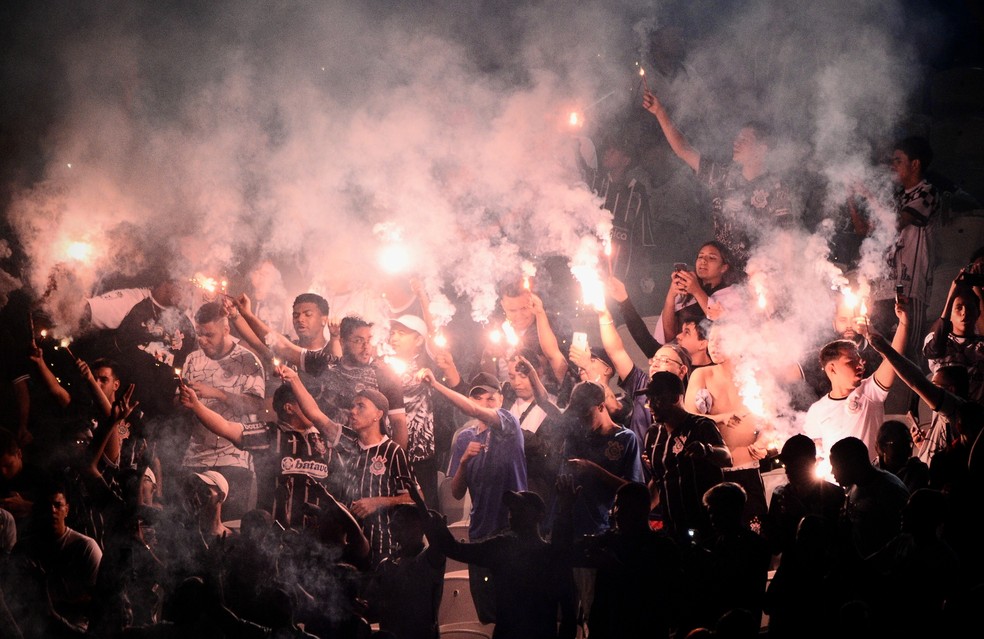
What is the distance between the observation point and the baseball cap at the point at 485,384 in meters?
6.68

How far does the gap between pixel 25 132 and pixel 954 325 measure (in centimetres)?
893

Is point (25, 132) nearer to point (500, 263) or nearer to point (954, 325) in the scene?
point (500, 263)

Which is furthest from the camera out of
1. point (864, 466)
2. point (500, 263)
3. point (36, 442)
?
point (500, 263)

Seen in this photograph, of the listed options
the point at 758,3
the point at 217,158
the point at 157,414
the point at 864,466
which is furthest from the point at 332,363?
the point at 758,3

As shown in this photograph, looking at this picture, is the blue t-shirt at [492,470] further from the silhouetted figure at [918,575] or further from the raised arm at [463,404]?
the silhouetted figure at [918,575]

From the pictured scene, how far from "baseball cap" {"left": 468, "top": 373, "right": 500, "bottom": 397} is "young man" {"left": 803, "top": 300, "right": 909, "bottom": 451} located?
2.46 metres

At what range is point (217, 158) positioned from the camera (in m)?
8.35

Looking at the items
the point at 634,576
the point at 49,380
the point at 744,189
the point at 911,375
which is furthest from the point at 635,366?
the point at 49,380

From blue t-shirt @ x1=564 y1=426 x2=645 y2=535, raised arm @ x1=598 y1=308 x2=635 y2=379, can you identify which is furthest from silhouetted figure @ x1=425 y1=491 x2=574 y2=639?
raised arm @ x1=598 y1=308 x2=635 y2=379

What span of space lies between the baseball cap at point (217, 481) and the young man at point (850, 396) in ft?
15.5

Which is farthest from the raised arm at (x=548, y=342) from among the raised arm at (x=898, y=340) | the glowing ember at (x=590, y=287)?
the raised arm at (x=898, y=340)

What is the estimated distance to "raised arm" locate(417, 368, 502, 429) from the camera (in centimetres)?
642

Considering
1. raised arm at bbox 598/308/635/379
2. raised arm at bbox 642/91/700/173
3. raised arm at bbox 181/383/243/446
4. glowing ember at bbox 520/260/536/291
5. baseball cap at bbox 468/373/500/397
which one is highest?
raised arm at bbox 642/91/700/173

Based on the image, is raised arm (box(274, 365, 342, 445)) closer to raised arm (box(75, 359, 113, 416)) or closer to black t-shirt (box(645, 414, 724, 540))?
raised arm (box(75, 359, 113, 416))
